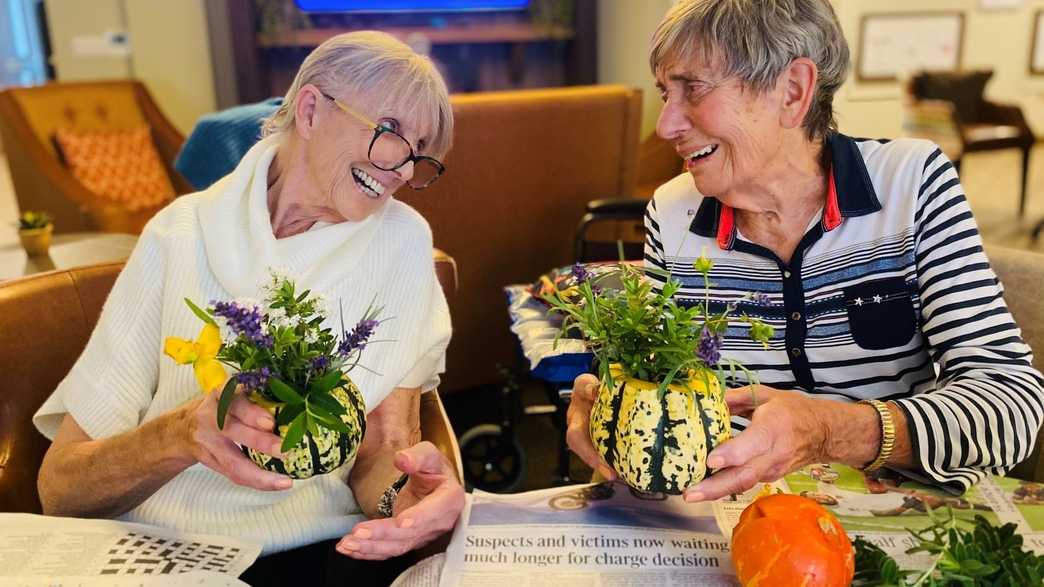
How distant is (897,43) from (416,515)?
8.61 m

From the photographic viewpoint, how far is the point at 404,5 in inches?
237

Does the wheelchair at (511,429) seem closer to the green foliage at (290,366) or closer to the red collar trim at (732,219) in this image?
the red collar trim at (732,219)

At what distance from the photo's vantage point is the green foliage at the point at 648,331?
2.89ft

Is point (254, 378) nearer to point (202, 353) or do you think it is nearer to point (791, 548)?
point (202, 353)

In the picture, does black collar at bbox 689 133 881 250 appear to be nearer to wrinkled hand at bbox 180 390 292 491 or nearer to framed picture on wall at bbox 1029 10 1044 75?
wrinkled hand at bbox 180 390 292 491

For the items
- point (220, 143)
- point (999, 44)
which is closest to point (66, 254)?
point (220, 143)

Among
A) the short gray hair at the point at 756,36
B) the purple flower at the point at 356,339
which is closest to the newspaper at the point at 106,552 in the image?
the purple flower at the point at 356,339

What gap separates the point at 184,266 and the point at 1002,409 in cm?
119

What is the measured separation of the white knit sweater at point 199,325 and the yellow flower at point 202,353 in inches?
17.3

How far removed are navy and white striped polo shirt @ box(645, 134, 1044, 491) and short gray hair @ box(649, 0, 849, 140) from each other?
0.62ft

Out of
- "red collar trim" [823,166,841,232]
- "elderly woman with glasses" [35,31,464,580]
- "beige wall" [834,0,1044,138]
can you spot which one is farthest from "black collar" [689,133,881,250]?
"beige wall" [834,0,1044,138]

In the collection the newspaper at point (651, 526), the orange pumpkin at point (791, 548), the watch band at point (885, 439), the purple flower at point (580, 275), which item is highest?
the purple flower at point (580, 275)

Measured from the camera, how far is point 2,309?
142cm

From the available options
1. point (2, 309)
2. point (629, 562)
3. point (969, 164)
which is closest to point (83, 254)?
point (2, 309)
